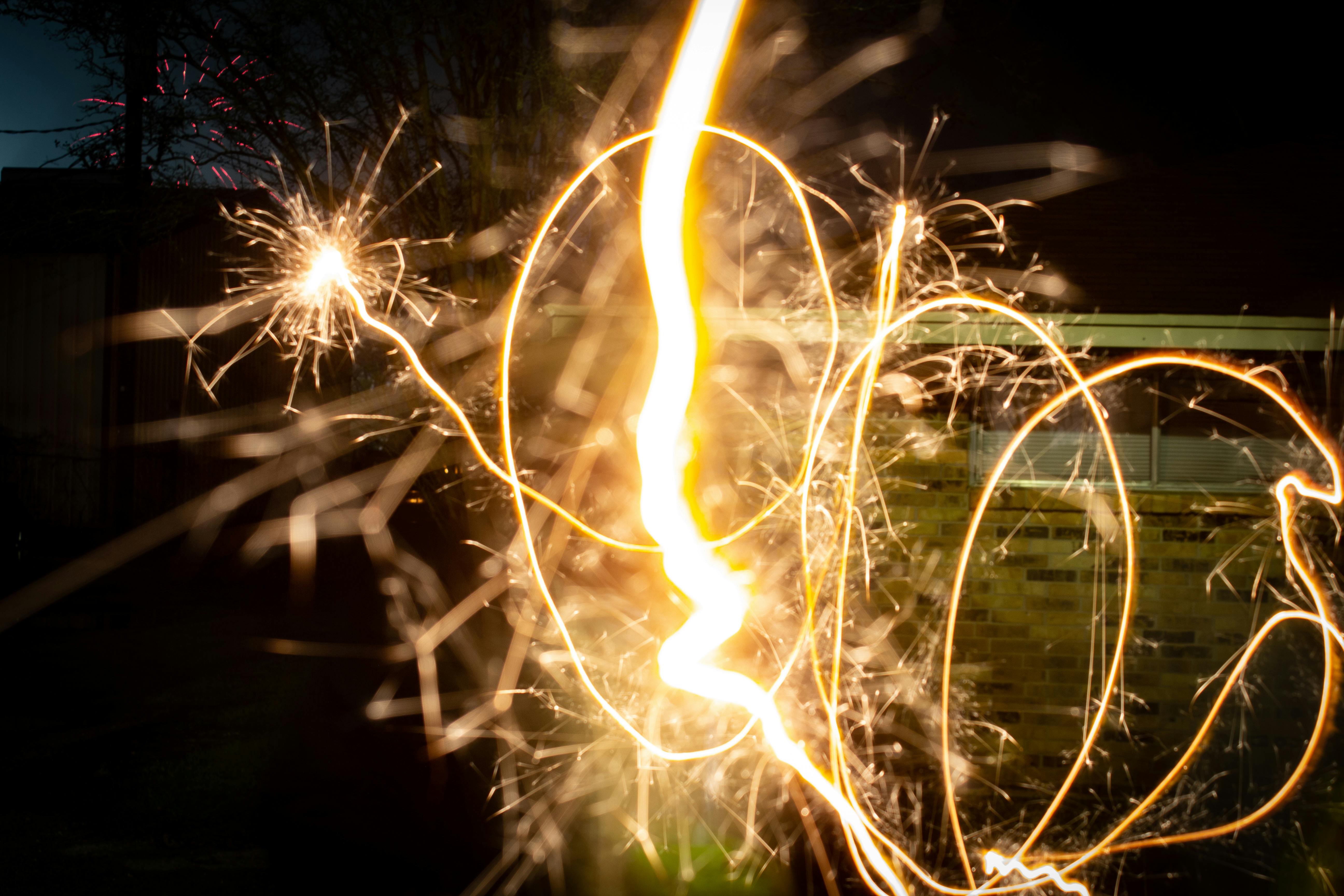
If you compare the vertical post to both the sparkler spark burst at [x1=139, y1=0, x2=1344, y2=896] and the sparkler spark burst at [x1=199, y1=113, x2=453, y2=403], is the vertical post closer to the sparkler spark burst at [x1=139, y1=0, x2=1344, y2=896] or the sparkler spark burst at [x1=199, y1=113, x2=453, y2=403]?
the sparkler spark burst at [x1=139, y1=0, x2=1344, y2=896]

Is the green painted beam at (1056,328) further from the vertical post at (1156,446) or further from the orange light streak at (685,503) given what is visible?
the vertical post at (1156,446)

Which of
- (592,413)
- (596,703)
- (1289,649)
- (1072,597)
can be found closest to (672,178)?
(592,413)

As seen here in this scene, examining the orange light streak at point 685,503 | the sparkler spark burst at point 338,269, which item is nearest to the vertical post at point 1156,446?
the orange light streak at point 685,503

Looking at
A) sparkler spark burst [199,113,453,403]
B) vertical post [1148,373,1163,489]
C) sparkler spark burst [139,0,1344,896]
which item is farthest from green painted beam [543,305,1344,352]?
sparkler spark burst [199,113,453,403]

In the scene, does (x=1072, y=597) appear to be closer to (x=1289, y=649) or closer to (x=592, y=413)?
(x=1289, y=649)

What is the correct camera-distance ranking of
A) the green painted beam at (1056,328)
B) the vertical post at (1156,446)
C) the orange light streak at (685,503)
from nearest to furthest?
the orange light streak at (685,503)
the green painted beam at (1056,328)
the vertical post at (1156,446)

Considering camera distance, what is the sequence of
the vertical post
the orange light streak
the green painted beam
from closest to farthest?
the orange light streak, the green painted beam, the vertical post

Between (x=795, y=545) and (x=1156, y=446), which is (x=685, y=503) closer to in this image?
(x=795, y=545)

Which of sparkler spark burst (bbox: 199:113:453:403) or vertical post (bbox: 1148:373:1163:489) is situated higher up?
sparkler spark burst (bbox: 199:113:453:403)
